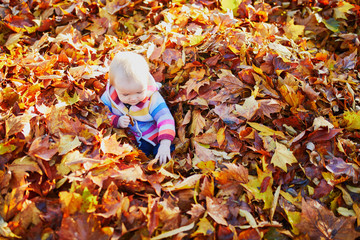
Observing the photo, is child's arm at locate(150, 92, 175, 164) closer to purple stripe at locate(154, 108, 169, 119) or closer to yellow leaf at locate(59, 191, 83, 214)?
purple stripe at locate(154, 108, 169, 119)

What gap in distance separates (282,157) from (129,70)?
1.19 metres

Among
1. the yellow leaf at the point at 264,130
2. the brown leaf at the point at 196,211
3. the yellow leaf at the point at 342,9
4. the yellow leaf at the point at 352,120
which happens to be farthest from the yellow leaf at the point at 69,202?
the yellow leaf at the point at 342,9

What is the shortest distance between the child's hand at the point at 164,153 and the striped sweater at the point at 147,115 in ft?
0.13

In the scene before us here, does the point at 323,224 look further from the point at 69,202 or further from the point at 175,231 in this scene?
the point at 69,202

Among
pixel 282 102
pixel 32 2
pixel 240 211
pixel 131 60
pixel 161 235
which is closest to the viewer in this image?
pixel 161 235

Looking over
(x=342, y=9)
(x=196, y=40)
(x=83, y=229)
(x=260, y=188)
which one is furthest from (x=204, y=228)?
(x=342, y=9)

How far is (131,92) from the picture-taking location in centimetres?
207

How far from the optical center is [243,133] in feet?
6.73

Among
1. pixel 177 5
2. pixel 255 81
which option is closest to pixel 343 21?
pixel 255 81

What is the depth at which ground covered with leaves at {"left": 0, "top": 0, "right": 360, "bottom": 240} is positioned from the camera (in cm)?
162

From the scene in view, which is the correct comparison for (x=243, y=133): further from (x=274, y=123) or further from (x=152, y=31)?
(x=152, y=31)

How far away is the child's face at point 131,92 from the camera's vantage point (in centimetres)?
202

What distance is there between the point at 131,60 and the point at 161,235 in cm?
117

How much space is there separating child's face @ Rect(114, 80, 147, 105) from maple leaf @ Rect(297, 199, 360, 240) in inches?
51.0
